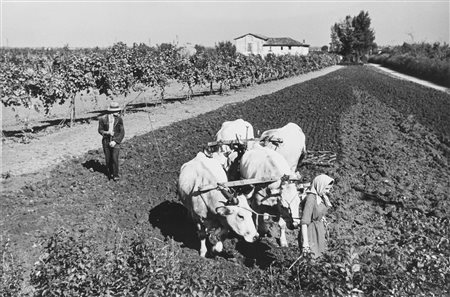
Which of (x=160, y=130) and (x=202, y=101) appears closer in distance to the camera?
(x=160, y=130)

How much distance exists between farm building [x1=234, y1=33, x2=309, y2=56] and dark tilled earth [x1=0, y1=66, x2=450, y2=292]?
7442 centimetres

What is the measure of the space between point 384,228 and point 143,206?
16.5ft

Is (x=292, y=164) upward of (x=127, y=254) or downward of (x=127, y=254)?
downward

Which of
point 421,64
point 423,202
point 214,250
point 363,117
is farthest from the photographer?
point 421,64

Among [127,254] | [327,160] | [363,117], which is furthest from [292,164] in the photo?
[363,117]

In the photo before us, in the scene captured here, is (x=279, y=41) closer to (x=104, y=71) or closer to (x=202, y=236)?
(x=104, y=71)

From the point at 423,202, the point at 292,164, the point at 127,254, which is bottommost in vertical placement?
the point at 423,202

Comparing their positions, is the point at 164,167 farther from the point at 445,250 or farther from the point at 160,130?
the point at 445,250

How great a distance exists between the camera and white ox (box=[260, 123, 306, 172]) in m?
11.4

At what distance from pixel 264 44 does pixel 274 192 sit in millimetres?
87923

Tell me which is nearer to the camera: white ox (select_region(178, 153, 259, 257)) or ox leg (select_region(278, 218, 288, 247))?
white ox (select_region(178, 153, 259, 257))

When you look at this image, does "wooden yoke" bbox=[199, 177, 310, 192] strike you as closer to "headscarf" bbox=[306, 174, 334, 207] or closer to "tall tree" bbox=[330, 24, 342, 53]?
"headscarf" bbox=[306, 174, 334, 207]

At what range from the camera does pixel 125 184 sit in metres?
11.5

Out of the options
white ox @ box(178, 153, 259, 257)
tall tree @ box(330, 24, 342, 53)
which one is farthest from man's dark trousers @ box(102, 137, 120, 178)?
tall tree @ box(330, 24, 342, 53)
